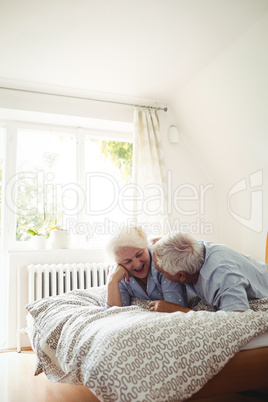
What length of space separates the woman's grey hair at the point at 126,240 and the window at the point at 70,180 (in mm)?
1773

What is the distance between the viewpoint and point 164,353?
1162mm

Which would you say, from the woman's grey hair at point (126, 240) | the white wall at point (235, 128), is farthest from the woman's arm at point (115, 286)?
the white wall at point (235, 128)

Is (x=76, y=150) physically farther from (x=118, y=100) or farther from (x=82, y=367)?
(x=82, y=367)

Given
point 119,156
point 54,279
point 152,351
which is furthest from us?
point 119,156

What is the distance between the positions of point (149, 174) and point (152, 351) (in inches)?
116

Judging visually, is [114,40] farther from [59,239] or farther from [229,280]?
[229,280]

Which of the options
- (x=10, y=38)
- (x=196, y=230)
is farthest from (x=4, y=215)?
(x=196, y=230)

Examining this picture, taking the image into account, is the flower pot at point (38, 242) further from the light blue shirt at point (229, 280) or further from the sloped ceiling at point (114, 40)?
the light blue shirt at point (229, 280)

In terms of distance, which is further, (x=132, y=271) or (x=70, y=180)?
(x=70, y=180)

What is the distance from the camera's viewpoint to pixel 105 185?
4.23 m

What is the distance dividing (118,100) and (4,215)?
5.69 feet

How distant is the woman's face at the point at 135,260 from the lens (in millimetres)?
2135

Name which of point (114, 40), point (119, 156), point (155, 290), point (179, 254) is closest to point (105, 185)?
point (119, 156)

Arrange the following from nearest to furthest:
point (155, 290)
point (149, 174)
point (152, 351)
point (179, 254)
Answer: point (152, 351) < point (179, 254) < point (155, 290) < point (149, 174)
